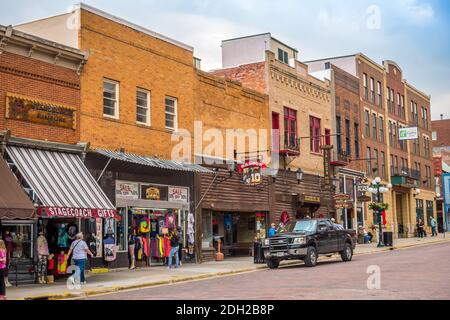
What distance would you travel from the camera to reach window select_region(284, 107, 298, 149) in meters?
36.9

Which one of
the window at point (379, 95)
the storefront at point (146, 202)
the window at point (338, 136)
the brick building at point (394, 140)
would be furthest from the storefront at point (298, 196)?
the window at point (379, 95)

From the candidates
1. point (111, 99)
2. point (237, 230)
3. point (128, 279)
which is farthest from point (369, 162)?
point (128, 279)

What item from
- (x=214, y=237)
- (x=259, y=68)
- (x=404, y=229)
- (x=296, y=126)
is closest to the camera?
(x=214, y=237)

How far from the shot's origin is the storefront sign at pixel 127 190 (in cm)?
2488

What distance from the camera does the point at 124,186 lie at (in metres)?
25.2

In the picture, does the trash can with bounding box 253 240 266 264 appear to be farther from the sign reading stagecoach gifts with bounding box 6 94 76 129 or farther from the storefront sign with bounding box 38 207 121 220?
the sign reading stagecoach gifts with bounding box 6 94 76 129

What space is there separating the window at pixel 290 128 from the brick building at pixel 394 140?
9879 mm

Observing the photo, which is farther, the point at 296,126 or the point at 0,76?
the point at 296,126

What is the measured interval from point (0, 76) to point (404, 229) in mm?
43384

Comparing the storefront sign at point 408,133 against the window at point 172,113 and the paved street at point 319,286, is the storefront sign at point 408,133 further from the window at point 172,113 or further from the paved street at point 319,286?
the paved street at point 319,286

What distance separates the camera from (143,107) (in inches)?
1051

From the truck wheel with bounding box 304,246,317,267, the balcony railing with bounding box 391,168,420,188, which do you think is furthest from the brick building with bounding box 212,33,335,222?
the balcony railing with bounding box 391,168,420,188
